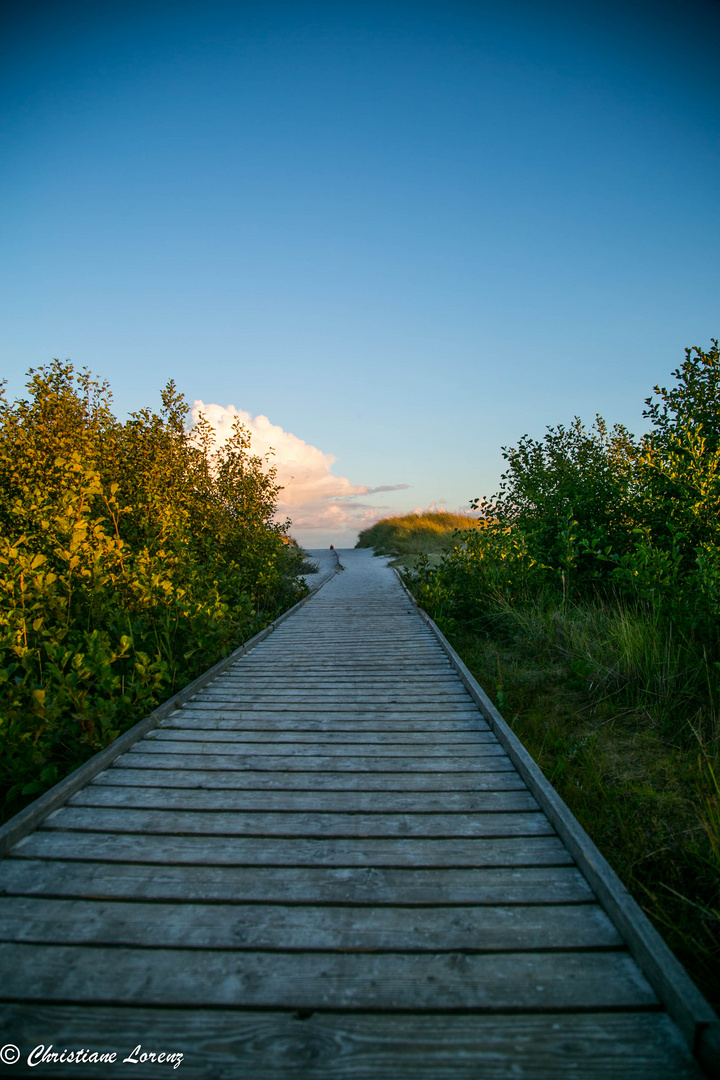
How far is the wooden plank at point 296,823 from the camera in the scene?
7.69 feet

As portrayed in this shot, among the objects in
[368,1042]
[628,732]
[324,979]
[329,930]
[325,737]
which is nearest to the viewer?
[368,1042]

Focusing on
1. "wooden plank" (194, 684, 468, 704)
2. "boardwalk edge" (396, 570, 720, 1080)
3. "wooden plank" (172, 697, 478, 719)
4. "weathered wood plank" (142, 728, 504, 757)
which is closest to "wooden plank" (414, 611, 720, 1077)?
"boardwalk edge" (396, 570, 720, 1080)

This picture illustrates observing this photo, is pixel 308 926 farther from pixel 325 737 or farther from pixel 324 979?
pixel 325 737

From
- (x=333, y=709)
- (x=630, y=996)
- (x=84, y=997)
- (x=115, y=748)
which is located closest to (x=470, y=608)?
(x=333, y=709)

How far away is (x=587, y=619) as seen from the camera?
5.65 meters

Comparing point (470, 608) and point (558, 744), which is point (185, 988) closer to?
point (558, 744)

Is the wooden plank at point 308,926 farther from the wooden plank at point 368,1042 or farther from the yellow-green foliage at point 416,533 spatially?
the yellow-green foliage at point 416,533

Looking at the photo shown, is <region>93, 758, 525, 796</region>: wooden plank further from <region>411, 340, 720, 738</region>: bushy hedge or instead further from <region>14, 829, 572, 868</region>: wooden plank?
<region>411, 340, 720, 738</region>: bushy hedge

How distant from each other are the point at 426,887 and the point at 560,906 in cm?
51

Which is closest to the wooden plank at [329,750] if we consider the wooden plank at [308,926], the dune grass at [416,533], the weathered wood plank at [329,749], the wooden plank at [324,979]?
the weathered wood plank at [329,749]

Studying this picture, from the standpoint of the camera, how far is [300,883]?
6.56 feet

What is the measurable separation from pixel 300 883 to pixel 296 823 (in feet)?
1.42

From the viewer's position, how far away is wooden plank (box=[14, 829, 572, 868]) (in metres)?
2.14

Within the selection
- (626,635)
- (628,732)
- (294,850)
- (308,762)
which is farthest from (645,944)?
(626,635)
